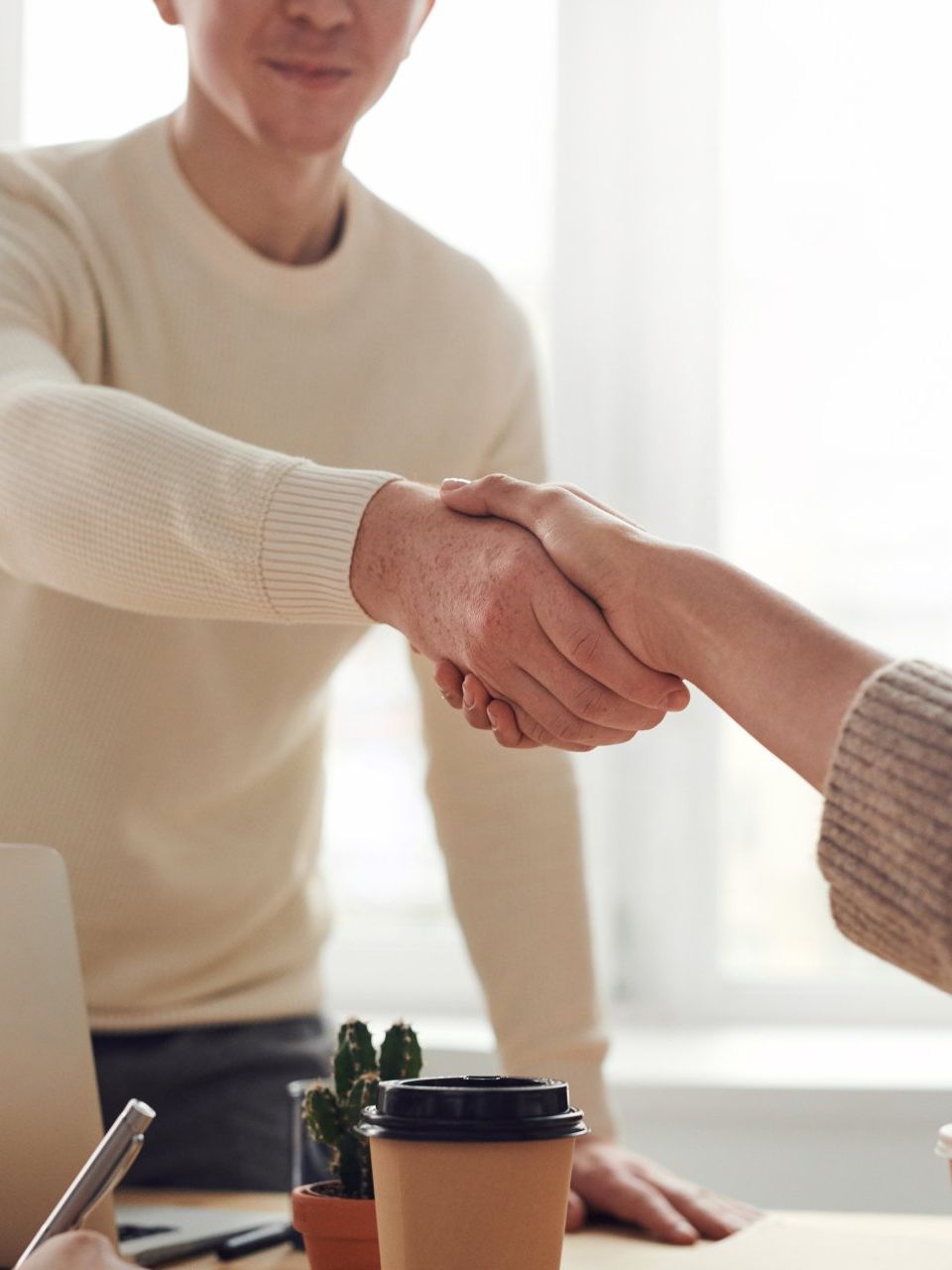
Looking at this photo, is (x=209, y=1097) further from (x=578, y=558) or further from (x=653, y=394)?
(x=653, y=394)

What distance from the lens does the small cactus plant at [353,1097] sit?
35.0 inches

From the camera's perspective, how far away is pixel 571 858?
146cm

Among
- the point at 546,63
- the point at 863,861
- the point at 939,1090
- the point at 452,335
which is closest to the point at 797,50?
the point at 546,63

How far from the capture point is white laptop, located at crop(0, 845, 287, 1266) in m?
0.90

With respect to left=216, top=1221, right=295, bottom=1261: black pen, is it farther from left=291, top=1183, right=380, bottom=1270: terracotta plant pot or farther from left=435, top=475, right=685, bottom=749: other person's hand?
left=435, top=475, right=685, bottom=749: other person's hand

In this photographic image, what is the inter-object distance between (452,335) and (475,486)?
2.09 feet

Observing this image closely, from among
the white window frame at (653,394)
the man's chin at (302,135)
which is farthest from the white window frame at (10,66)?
the man's chin at (302,135)

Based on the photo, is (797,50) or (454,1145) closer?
(454,1145)

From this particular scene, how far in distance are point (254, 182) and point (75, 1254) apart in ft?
3.53

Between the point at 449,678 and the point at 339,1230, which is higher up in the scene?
the point at 449,678

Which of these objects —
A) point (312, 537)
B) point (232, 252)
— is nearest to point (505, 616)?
point (312, 537)

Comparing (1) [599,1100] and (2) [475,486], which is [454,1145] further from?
(1) [599,1100]

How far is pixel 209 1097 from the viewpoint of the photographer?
4.68ft

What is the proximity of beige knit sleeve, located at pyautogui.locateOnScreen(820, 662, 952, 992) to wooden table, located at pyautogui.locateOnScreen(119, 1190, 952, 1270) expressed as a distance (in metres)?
0.35
